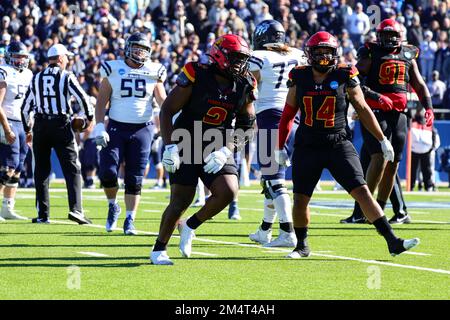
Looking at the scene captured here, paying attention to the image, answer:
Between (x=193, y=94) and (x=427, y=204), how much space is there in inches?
339

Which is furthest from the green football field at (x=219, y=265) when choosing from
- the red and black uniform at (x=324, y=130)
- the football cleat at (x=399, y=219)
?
the red and black uniform at (x=324, y=130)

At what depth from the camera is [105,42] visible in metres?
23.5

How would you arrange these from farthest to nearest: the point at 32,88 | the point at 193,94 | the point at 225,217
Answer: the point at 225,217, the point at 32,88, the point at 193,94

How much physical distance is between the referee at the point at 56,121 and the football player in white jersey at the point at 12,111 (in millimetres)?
541

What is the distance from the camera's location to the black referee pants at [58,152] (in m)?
12.2

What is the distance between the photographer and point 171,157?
319 inches

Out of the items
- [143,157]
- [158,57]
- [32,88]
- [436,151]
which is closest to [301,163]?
[143,157]

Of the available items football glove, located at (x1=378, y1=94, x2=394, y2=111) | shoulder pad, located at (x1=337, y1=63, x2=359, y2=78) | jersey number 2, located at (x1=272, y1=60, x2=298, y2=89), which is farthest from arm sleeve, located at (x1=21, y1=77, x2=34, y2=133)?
shoulder pad, located at (x1=337, y1=63, x2=359, y2=78)

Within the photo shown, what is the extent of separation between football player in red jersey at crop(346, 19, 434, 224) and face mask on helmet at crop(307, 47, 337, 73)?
3.30m

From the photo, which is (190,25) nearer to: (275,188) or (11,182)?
(11,182)

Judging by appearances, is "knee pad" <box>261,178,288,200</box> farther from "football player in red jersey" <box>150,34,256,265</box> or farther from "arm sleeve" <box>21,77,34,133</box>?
"arm sleeve" <box>21,77,34,133</box>

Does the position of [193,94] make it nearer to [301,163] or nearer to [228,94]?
[228,94]
